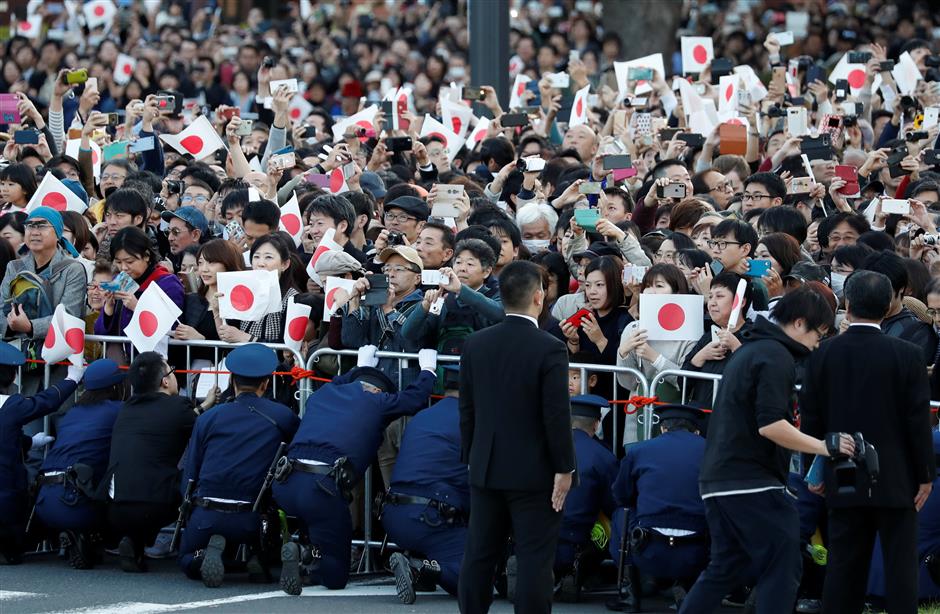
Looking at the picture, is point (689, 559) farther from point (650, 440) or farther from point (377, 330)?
point (377, 330)

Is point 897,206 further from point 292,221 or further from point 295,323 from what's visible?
point 292,221

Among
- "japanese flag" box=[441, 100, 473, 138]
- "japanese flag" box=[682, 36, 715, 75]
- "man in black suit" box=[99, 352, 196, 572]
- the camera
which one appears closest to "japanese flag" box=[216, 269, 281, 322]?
"man in black suit" box=[99, 352, 196, 572]

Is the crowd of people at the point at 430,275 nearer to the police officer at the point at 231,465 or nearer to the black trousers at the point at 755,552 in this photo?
the police officer at the point at 231,465

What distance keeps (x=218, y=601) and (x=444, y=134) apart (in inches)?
287

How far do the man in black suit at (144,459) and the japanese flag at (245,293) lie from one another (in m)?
0.58

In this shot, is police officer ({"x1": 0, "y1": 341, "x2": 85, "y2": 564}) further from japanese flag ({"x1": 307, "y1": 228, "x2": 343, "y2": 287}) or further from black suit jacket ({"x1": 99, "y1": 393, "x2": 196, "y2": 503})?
japanese flag ({"x1": 307, "y1": 228, "x2": 343, "y2": 287})

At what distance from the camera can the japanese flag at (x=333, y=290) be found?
1009 centimetres

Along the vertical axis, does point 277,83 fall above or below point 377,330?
above

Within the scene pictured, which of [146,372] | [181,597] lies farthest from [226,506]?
[146,372]

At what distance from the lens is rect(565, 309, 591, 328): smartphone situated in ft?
33.1

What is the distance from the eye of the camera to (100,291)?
11.1 metres

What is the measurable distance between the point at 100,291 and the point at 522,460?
4238mm

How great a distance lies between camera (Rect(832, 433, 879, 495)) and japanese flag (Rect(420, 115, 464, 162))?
26.4 feet

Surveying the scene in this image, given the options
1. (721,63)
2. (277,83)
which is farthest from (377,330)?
(721,63)
